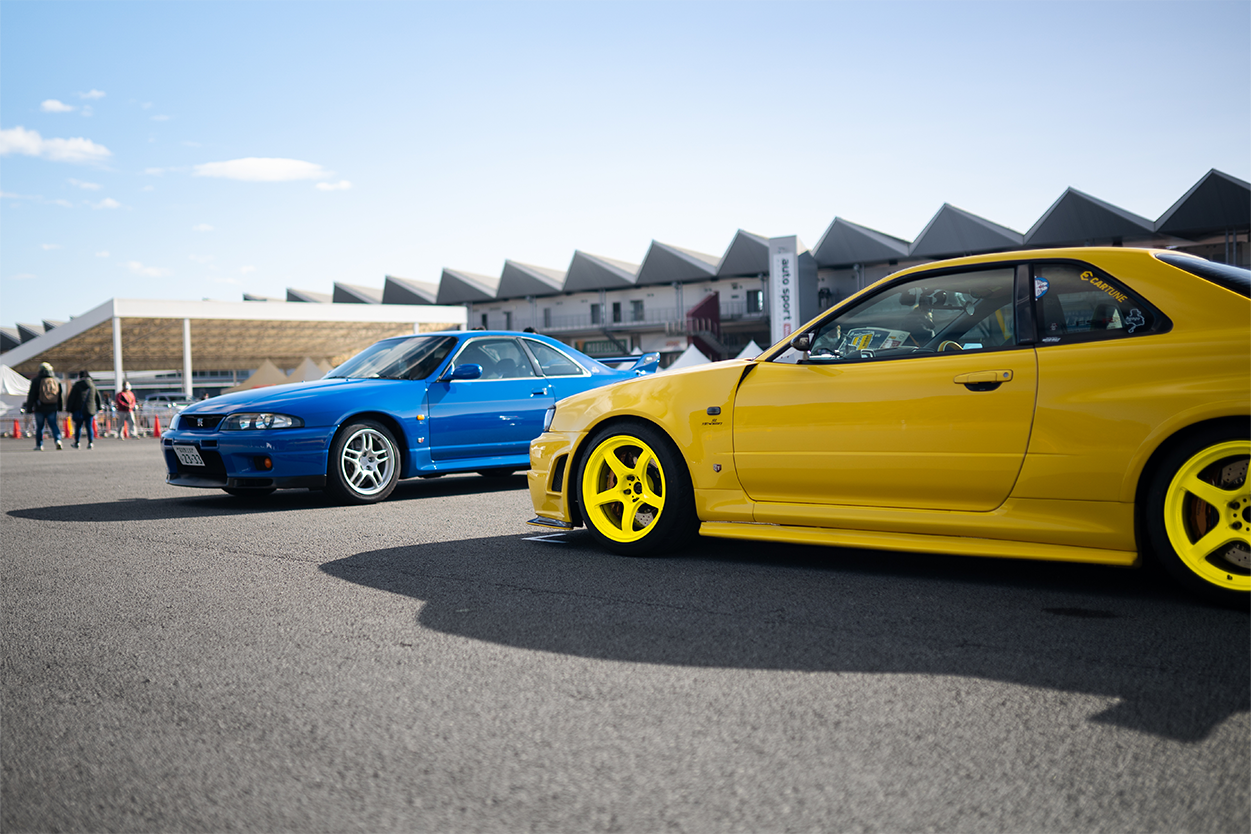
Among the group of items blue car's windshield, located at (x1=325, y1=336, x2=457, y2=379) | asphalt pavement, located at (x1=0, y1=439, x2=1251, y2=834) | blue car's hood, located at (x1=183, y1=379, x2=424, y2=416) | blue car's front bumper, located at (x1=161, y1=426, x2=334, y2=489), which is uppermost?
blue car's windshield, located at (x1=325, y1=336, x2=457, y2=379)

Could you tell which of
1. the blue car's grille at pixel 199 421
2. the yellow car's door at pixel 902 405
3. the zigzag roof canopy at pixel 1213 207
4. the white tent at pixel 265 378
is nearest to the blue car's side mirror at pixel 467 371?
the blue car's grille at pixel 199 421

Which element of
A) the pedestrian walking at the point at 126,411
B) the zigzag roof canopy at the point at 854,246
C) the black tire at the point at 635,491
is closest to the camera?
the black tire at the point at 635,491

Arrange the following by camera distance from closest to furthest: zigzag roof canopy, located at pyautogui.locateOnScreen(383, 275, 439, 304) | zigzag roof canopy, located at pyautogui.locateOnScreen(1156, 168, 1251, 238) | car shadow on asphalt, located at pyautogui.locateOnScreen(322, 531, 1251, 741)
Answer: car shadow on asphalt, located at pyautogui.locateOnScreen(322, 531, 1251, 741), zigzag roof canopy, located at pyautogui.locateOnScreen(1156, 168, 1251, 238), zigzag roof canopy, located at pyautogui.locateOnScreen(383, 275, 439, 304)

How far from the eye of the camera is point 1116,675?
8.93 ft

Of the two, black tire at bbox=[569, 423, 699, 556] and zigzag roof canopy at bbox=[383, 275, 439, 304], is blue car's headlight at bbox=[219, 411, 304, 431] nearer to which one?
black tire at bbox=[569, 423, 699, 556]

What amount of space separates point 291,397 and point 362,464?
2.43 ft

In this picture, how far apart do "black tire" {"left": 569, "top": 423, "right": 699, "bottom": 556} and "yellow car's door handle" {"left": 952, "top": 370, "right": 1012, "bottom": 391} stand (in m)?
1.44

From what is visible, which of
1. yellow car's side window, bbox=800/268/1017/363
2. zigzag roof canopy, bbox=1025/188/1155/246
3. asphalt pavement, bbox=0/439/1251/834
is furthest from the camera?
zigzag roof canopy, bbox=1025/188/1155/246

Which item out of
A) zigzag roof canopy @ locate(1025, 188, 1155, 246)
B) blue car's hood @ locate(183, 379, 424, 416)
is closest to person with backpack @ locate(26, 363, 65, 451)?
blue car's hood @ locate(183, 379, 424, 416)

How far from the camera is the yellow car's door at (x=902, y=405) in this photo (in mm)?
3811

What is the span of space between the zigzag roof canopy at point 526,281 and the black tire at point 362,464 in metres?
60.7

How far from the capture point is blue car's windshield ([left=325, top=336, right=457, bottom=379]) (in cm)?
788

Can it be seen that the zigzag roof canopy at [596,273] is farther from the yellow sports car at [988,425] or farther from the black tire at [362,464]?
the yellow sports car at [988,425]

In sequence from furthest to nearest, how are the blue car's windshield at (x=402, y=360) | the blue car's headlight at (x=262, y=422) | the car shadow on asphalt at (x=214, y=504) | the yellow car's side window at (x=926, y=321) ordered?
the blue car's windshield at (x=402, y=360)
the blue car's headlight at (x=262, y=422)
the car shadow on asphalt at (x=214, y=504)
the yellow car's side window at (x=926, y=321)
